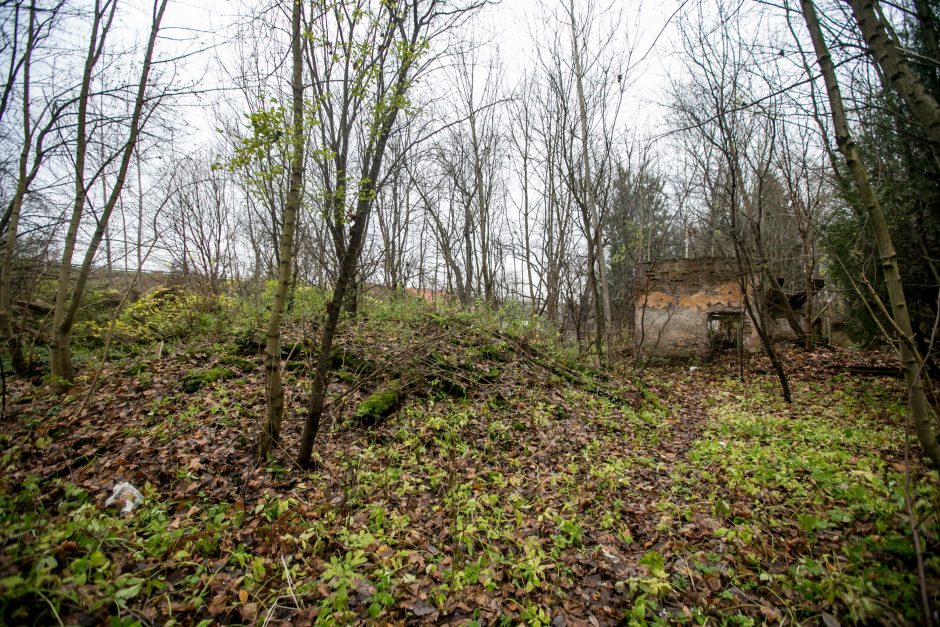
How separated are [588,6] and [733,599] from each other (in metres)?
11.0

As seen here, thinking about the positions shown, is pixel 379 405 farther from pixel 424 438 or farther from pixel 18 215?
pixel 18 215

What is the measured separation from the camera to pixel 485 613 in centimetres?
242

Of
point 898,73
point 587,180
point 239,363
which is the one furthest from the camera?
point 587,180

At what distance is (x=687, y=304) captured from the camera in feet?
36.0

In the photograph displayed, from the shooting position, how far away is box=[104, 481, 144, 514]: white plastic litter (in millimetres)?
3026

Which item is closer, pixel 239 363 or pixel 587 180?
pixel 239 363

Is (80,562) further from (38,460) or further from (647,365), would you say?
(647,365)

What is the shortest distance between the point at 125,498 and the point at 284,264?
2256 millimetres

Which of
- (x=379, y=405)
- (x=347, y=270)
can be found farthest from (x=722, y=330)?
(x=347, y=270)

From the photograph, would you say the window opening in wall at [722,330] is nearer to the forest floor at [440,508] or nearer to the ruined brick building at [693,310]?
the ruined brick building at [693,310]

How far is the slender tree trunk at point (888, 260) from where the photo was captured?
228 cm

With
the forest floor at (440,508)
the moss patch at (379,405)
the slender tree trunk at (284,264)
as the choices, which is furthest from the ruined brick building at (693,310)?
the slender tree trunk at (284,264)

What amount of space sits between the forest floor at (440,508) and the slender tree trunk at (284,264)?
1.15 ft

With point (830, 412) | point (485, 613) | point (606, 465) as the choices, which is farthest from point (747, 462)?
point (485, 613)
